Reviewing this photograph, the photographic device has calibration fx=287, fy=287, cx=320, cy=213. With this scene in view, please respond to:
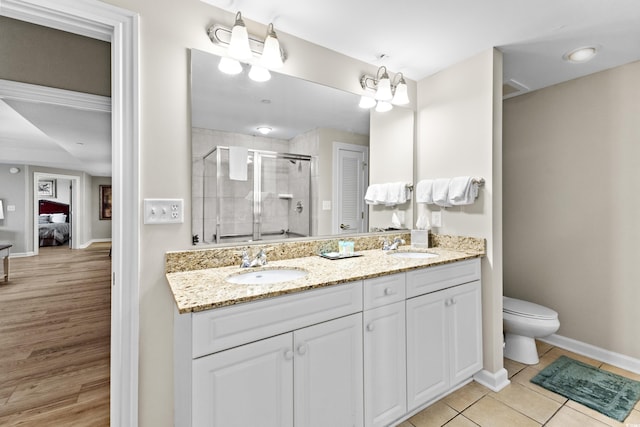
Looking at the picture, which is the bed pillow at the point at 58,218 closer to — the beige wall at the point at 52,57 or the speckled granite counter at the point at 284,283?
the beige wall at the point at 52,57

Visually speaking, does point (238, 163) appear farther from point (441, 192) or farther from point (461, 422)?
point (461, 422)

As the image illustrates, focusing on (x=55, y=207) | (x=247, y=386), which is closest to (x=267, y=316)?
(x=247, y=386)

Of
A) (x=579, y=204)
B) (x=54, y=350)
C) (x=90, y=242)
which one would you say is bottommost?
(x=54, y=350)

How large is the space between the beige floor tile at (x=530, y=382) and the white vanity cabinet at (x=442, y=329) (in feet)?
1.14

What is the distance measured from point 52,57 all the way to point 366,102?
2070 millimetres

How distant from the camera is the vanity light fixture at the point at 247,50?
1.45 m

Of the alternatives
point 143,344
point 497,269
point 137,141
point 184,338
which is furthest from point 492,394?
point 137,141

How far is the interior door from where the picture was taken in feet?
6.75

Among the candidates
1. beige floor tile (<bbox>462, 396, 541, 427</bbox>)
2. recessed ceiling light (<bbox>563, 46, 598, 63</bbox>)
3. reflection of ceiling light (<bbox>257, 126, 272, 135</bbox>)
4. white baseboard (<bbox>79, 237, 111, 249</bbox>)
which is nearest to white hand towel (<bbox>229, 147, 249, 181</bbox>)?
reflection of ceiling light (<bbox>257, 126, 272, 135</bbox>)

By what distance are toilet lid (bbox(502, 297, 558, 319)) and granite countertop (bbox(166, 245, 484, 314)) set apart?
67 cm

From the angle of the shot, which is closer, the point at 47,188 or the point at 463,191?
the point at 463,191

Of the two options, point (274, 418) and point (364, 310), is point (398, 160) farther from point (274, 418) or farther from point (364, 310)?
point (274, 418)

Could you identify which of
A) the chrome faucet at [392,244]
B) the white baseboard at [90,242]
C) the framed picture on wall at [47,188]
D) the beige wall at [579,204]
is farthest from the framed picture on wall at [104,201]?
the beige wall at [579,204]

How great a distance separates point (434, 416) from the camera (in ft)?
5.36
